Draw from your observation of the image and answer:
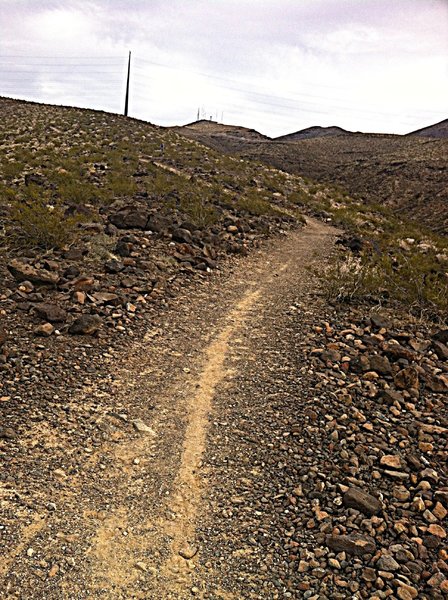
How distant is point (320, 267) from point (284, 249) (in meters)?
2.12

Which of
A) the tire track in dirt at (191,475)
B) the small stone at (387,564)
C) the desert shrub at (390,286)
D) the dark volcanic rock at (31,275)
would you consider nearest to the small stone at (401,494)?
the small stone at (387,564)

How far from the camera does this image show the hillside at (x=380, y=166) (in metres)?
29.0

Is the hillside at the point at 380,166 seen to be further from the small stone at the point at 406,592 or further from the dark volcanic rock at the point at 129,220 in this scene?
the small stone at the point at 406,592

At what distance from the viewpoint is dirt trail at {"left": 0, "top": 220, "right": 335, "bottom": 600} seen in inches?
144

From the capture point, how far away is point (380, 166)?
3666 centimetres

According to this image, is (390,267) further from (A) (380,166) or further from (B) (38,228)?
(A) (380,166)

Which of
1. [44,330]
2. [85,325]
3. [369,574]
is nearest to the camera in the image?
[369,574]

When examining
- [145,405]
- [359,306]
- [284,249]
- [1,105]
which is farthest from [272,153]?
[145,405]

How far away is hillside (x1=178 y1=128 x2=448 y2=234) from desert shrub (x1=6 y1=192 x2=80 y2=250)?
63.9 ft

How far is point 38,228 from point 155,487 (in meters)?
7.27

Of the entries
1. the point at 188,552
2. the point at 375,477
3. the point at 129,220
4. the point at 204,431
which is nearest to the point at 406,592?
the point at 375,477

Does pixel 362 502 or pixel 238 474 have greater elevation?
pixel 362 502

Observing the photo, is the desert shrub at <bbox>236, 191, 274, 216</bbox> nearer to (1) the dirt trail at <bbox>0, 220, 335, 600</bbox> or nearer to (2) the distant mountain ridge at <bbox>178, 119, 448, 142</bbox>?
(1) the dirt trail at <bbox>0, 220, 335, 600</bbox>

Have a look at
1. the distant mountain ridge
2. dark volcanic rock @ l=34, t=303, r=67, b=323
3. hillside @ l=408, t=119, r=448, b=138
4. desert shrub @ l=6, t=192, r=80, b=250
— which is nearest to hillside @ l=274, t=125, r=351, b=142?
the distant mountain ridge
